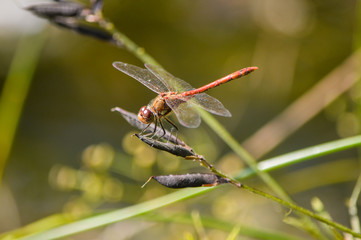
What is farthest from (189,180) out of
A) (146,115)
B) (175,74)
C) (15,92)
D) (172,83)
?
(175,74)

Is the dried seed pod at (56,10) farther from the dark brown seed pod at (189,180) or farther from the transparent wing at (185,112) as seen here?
the dark brown seed pod at (189,180)

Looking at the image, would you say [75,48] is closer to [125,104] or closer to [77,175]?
[125,104]

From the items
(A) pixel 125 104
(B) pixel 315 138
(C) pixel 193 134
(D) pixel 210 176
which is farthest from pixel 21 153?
(D) pixel 210 176

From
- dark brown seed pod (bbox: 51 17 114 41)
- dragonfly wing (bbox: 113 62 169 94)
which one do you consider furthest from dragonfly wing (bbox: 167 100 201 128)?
dark brown seed pod (bbox: 51 17 114 41)

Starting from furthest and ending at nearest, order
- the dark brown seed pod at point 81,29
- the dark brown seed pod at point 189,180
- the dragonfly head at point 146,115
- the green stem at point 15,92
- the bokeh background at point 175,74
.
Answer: the bokeh background at point 175,74 → the green stem at point 15,92 → the dark brown seed pod at point 81,29 → the dragonfly head at point 146,115 → the dark brown seed pod at point 189,180

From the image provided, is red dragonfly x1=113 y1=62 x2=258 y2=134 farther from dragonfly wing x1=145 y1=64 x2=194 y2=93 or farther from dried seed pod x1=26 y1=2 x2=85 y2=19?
dried seed pod x1=26 y1=2 x2=85 y2=19

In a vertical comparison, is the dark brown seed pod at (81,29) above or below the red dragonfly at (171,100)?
above

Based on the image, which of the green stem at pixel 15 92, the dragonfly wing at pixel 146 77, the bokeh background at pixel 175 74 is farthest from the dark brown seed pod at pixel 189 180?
the bokeh background at pixel 175 74
